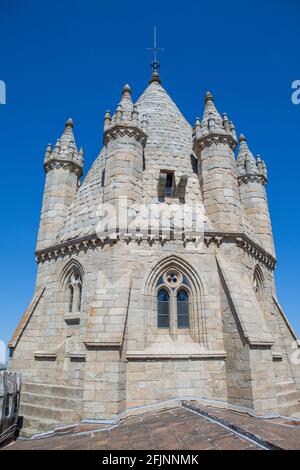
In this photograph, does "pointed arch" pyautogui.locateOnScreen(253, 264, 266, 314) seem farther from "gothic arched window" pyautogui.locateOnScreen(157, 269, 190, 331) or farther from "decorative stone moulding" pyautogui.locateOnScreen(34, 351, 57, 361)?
"decorative stone moulding" pyautogui.locateOnScreen(34, 351, 57, 361)

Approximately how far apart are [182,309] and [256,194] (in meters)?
8.24

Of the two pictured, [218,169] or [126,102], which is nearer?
[218,169]

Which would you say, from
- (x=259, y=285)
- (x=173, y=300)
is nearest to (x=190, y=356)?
(x=173, y=300)

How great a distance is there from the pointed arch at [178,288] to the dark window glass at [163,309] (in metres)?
0.19

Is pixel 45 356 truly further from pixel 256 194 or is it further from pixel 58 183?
pixel 256 194

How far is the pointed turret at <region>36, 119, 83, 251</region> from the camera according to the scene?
13.3 meters

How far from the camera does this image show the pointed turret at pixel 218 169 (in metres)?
11.5

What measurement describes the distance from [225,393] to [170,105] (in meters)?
15.1

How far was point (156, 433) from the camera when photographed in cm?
643

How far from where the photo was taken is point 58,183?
14367mm

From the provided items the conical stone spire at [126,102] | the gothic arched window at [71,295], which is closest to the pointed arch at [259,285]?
the gothic arched window at [71,295]

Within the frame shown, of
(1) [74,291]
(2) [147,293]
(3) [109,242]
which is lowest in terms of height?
(2) [147,293]

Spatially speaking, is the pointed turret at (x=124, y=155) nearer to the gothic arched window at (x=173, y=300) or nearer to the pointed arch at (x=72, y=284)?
the pointed arch at (x=72, y=284)

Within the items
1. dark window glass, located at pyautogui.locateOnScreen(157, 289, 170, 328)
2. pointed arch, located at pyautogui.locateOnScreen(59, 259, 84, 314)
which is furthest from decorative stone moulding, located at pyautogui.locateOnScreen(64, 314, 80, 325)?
dark window glass, located at pyautogui.locateOnScreen(157, 289, 170, 328)
